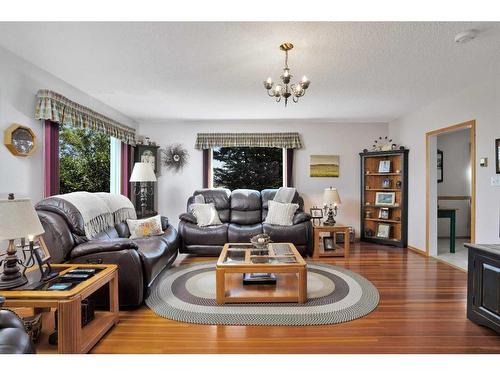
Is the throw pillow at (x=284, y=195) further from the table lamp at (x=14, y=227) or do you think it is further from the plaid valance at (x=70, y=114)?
the table lamp at (x=14, y=227)

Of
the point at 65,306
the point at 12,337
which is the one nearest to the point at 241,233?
the point at 65,306

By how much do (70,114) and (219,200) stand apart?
2456mm

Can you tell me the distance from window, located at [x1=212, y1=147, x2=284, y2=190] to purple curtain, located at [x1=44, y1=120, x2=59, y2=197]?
2.78 meters

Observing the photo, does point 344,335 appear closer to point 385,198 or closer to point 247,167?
point 385,198

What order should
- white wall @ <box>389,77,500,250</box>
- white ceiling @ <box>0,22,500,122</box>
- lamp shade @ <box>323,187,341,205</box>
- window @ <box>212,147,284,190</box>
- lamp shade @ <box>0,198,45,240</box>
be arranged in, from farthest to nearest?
window @ <box>212,147,284,190</box>, lamp shade @ <box>323,187,341,205</box>, white wall @ <box>389,77,500,250</box>, white ceiling @ <box>0,22,500,122</box>, lamp shade @ <box>0,198,45,240</box>

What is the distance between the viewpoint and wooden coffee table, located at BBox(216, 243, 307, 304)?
2410mm

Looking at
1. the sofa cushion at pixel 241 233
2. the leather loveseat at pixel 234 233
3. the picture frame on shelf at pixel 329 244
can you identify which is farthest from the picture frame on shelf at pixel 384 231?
the sofa cushion at pixel 241 233

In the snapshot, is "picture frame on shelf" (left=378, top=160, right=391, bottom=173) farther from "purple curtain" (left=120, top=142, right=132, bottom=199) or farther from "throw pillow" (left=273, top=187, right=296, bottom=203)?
"purple curtain" (left=120, top=142, right=132, bottom=199)

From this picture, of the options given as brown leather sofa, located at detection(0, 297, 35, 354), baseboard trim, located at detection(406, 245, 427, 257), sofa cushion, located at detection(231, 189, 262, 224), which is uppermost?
sofa cushion, located at detection(231, 189, 262, 224)

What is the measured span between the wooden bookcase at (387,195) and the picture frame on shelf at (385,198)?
0.02 meters

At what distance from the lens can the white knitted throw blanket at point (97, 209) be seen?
2658 mm

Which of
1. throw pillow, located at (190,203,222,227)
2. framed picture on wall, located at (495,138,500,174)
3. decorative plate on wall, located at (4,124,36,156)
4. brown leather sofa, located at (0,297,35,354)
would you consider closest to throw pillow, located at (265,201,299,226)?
throw pillow, located at (190,203,222,227)
